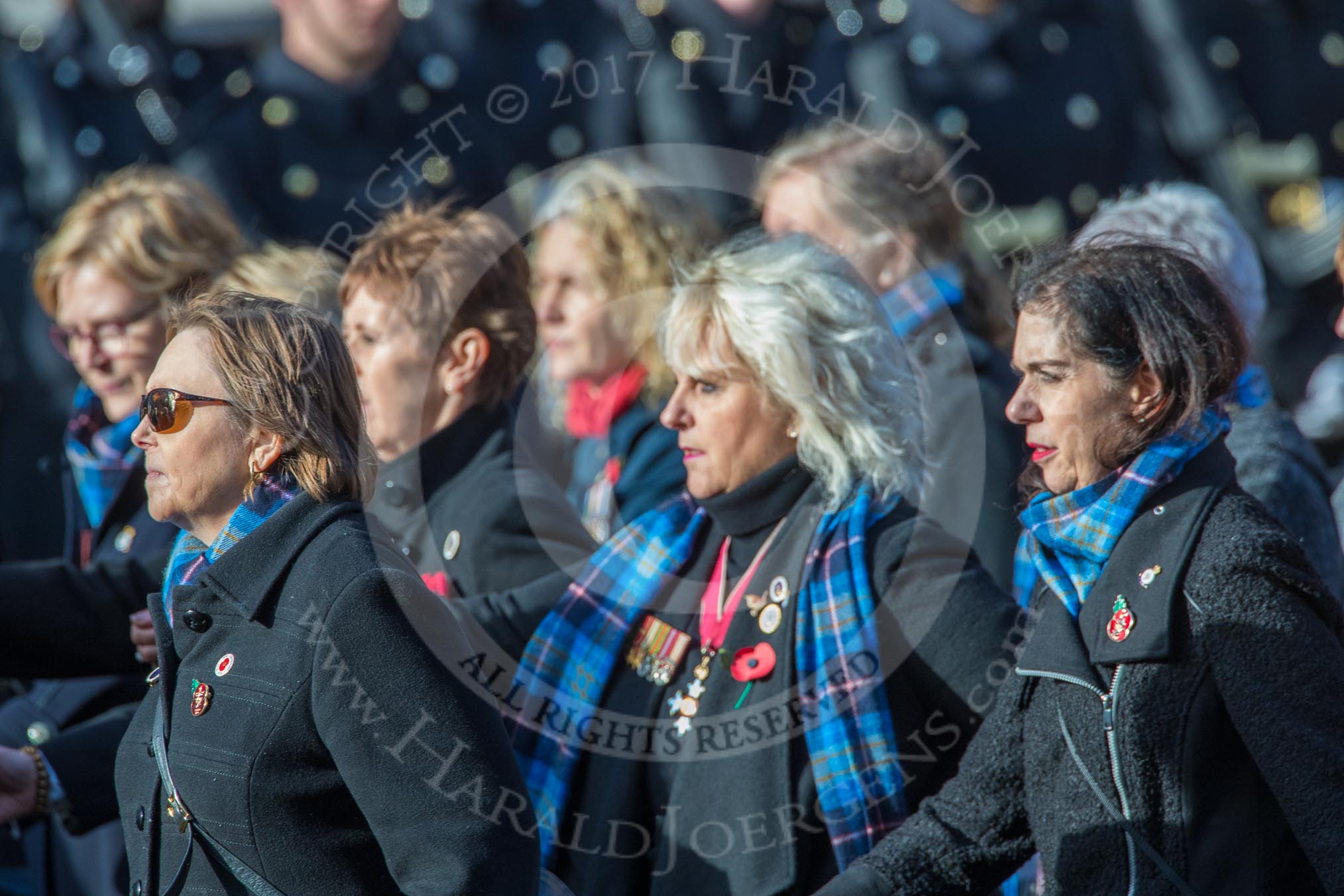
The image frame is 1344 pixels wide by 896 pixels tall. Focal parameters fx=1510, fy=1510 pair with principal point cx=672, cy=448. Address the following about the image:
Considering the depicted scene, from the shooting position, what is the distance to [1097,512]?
7.36 ft

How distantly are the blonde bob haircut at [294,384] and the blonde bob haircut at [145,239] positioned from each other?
1364 millimetres

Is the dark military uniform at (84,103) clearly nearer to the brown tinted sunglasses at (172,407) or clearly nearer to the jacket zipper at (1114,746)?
the brown tinted sunglasses at (172,407)

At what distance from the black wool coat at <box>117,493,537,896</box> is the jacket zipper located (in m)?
0.81

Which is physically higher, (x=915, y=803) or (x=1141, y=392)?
(x=1141, y=392)

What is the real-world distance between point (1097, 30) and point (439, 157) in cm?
221

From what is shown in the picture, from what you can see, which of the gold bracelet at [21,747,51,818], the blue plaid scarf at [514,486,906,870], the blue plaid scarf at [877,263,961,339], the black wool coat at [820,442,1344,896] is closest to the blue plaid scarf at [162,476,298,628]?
the blue plaid scarf at [514,486,906,870]

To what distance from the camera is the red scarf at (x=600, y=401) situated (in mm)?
4098

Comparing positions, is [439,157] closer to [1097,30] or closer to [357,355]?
[357,355]

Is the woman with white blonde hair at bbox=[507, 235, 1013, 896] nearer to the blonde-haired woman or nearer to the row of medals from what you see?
the row of medals

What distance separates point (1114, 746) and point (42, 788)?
2011 mm

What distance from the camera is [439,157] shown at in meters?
4.95

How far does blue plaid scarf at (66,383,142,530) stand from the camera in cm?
348

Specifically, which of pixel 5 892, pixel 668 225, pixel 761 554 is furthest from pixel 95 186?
pixel 761 554

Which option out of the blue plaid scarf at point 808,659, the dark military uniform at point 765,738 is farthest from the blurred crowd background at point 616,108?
the dark military uniform at point 765,738
